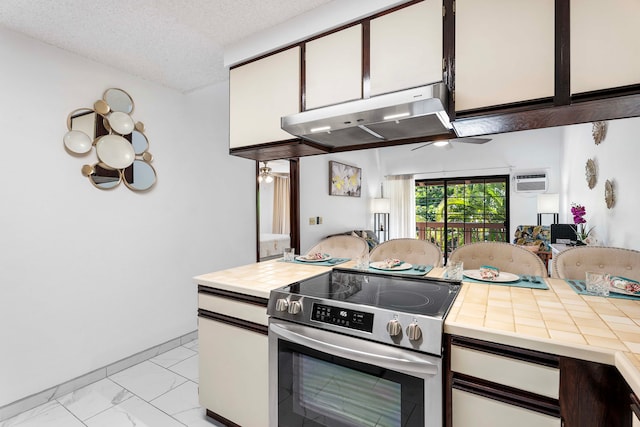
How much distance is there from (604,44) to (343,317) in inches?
57.6

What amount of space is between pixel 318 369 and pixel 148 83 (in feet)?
8.81

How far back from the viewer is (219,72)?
2531 mm

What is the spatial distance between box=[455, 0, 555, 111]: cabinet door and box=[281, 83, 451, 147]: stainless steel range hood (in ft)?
0.60

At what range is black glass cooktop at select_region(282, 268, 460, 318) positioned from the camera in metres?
1.23

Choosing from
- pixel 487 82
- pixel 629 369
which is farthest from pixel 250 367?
pixel 487 82

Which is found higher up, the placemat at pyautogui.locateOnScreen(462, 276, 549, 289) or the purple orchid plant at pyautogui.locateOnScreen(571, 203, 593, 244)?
the purple orchid plant at pyautogui.locateOnScreen(571, 203, 593, 244)

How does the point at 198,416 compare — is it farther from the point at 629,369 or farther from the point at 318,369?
the point at 629,369

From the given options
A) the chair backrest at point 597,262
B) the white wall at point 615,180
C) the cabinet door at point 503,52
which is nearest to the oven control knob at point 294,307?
the cabinet door at point 503,52

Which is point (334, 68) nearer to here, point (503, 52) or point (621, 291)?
point (503, 52)

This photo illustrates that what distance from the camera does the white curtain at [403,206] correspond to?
6.83 m

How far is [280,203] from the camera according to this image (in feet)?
27.1

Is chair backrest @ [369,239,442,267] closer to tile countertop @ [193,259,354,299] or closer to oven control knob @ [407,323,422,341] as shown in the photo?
tile countertop @ [193,259,354,299]

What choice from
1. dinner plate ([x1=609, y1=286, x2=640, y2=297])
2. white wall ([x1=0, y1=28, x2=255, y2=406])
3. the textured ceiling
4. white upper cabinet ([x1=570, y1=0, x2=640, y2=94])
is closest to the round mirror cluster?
white wall ([x1=0, y1=28, x2=255, y2=406])

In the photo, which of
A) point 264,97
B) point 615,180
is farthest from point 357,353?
point 615,180
